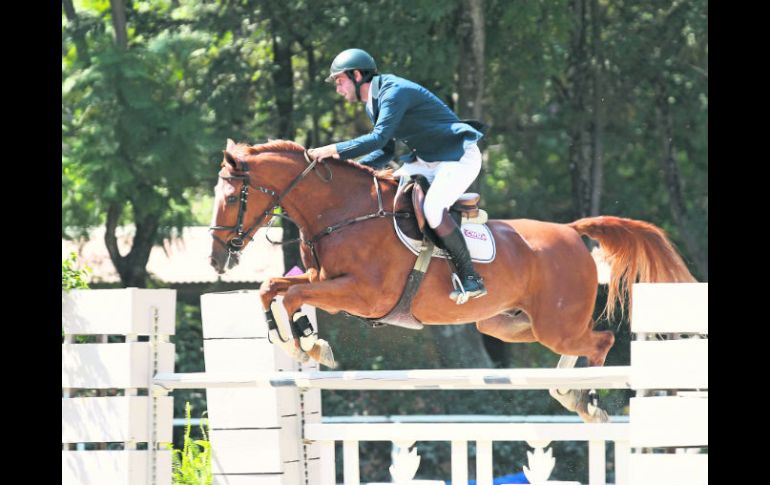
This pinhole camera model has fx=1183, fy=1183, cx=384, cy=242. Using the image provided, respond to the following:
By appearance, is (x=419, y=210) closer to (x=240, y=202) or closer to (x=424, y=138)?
(x=424, y=138)

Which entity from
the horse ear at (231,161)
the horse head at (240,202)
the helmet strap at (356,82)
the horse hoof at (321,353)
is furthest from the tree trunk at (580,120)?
the horse hoof at (321,353)

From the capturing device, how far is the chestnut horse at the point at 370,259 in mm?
5527

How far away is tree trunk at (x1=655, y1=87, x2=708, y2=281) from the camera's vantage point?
14406 mm

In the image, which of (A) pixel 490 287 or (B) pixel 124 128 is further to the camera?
(B) pixel 124 128

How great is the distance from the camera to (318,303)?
212 inches

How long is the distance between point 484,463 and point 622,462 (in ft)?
1.61

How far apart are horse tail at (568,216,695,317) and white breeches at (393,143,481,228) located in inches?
36.4

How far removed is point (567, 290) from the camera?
6094 mm

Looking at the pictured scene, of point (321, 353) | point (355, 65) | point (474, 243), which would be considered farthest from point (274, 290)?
point (355, 65)

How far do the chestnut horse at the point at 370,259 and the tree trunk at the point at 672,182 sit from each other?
8502mm

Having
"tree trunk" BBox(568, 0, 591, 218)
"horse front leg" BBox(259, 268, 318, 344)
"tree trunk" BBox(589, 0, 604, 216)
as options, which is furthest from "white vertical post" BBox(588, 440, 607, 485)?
"tree trunk" BBox(568, 0, 591, 218)

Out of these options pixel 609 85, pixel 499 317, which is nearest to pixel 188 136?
pixel 609 85

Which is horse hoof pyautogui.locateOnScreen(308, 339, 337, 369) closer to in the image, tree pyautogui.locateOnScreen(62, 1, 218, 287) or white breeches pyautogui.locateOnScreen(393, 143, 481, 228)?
white breeches pyautogui.locateOnScreen(393, 143, 481, 228)
